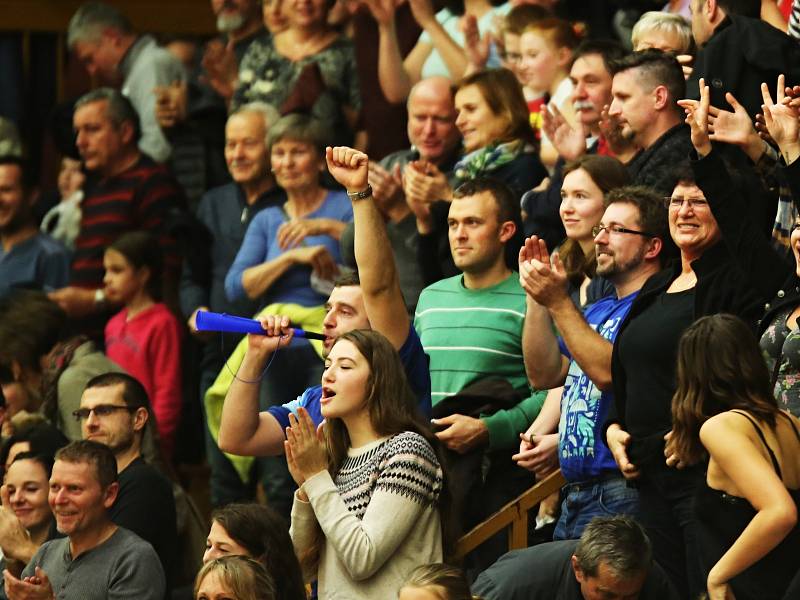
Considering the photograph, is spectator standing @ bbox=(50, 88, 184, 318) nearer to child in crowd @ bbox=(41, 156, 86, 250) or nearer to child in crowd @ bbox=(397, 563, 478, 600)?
child in crowd @ bbox=(41, 156, 86, 250)

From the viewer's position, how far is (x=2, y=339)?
784cm

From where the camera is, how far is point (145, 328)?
795 cm

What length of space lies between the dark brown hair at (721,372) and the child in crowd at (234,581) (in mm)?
1241

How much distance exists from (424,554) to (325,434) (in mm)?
469

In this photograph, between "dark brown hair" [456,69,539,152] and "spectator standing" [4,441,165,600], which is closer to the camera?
"spectator standing" [4,441,165,600]

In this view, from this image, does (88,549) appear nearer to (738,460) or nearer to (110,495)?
(110,495)

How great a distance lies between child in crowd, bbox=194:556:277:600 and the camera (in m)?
4.94

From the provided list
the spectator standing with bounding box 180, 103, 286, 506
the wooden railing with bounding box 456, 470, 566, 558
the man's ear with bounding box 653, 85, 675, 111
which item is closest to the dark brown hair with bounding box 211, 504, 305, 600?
the wooden railing with bounding box 456, 470, 566, 558

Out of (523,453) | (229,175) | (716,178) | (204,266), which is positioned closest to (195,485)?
(204,266)

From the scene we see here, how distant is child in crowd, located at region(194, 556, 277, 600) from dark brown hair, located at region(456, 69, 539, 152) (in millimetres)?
2548

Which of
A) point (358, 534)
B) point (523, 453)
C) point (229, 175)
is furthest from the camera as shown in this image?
point (229, 175)

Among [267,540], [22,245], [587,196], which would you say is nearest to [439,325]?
[587,196]

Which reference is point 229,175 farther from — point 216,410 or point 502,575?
point 502,575

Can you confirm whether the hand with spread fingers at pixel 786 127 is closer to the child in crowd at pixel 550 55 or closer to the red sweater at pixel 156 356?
the child in crowd at pixel 550 55
